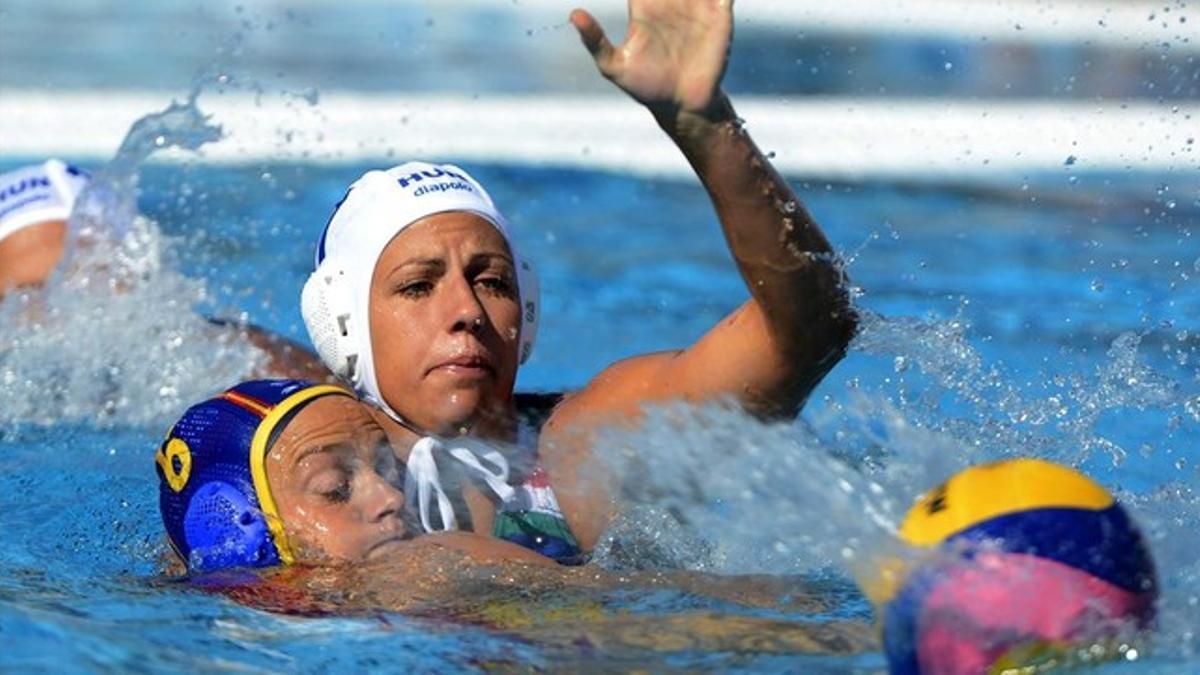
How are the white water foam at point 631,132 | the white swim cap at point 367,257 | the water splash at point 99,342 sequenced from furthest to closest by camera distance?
the white water foam at point 631,132 < the water splash at point 99,342 < the white swim cap at point 367,257

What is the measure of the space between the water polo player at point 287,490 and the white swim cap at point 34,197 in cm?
170

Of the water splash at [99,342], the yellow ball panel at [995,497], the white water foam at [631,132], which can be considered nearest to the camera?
the yellow ball panel at [995,497]

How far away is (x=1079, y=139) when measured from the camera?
7207 millimetres

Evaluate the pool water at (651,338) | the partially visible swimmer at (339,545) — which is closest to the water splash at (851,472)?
the pool water at (651,338)

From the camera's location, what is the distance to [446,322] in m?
3.09

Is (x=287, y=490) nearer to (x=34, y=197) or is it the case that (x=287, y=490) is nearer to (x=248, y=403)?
(x=248, y=403)

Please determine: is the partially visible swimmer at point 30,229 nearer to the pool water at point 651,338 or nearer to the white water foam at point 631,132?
the pool water at point 651,338

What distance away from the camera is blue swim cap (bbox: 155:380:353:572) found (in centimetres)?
288

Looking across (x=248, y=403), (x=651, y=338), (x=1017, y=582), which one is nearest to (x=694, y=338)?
(x=651, y=338)

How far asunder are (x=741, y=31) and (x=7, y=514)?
5.71 meters

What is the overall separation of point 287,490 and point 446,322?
380mm

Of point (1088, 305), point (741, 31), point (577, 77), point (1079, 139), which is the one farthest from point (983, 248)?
point (741, 31)

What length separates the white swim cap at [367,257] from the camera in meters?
3.17

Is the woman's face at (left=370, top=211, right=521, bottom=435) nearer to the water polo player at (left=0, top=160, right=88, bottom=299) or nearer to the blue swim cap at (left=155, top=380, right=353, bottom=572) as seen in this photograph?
the blue swim cap at (left=155, top=380, right=353, bottom=572)
